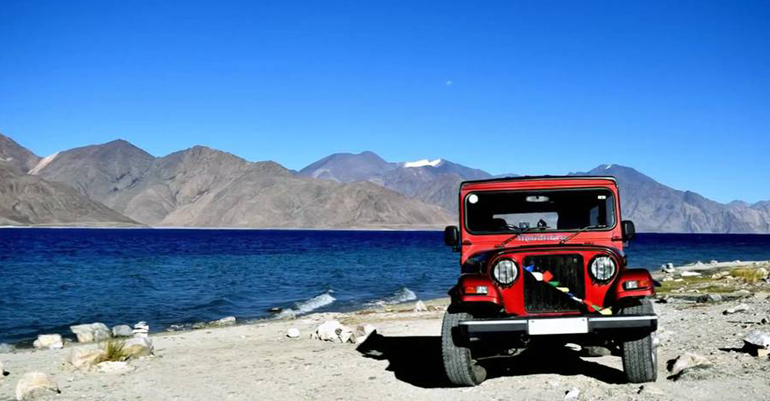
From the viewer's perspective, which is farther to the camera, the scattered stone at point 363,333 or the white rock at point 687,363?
the scattered stone at point 363,333

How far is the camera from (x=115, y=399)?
8938mm

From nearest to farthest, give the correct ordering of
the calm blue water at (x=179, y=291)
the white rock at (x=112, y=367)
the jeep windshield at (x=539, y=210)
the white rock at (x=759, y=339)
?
the jeep windshield at (x=539, y=210) < the white rock at (x=759, y=339) < the white rock at (x=112, y=367) < the calm blue water at (x=179, y=291)

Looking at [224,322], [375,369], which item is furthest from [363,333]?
[224,322]

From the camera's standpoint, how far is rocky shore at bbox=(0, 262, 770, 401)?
27.1 feet

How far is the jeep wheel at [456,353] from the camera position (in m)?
8.02

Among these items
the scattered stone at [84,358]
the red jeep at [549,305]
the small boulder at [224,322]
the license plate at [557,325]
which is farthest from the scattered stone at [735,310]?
the small boulder at [224,322]

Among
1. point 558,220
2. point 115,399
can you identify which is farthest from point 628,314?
point 115,399

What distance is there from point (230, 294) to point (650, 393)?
25.5m

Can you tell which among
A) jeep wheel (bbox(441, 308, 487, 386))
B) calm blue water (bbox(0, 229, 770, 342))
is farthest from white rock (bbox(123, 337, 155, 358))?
calm blue water (bbox(0, 229, 770, 342))

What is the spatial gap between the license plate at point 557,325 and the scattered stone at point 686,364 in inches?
83.8

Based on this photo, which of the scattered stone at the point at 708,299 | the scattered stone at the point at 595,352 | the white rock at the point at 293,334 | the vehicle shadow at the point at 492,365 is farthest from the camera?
the scattered stone at the point at 708,299

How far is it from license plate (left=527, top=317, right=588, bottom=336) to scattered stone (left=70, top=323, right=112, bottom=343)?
557 inches

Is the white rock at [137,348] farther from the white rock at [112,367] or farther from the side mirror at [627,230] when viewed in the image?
the side mirror at [627,230]

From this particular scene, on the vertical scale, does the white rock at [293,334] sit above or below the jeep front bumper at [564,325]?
below
